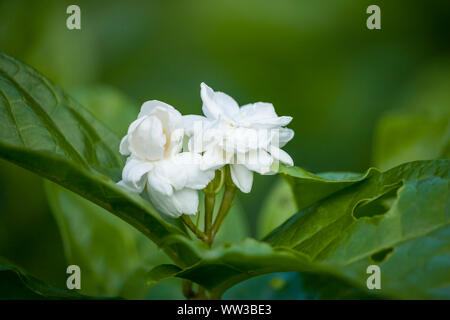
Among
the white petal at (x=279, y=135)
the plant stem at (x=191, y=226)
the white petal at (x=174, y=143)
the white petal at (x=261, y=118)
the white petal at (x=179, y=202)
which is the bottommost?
the plant stem at (x=191, y=226)

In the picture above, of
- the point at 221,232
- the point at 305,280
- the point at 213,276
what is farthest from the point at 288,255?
the point at 221,232

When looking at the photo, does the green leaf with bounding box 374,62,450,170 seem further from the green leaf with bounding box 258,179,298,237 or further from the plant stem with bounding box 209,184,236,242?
the plant stem with bounding box 209,184,236,242

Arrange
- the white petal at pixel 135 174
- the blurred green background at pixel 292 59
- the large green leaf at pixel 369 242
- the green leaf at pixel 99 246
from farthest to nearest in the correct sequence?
the blurred green background at pixel 292 59, the green leaf at pixel 99 246, the white petal at pixel 135 174, the large green leaf at pixel 369 242

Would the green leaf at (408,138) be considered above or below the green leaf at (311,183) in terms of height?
above

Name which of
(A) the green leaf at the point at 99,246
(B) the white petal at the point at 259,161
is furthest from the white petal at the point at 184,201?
(A) the green leaf at the point at 99,246

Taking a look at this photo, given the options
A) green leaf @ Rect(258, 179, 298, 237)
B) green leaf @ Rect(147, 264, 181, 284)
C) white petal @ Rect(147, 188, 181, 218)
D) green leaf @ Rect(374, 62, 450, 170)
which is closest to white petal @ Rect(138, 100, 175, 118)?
white petal @ Rect(147, 188, 181, 218)

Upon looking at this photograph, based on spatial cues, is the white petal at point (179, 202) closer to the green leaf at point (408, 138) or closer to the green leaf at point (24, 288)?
the green leaf at point (24, 288)

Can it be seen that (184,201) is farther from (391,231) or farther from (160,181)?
(391,231)

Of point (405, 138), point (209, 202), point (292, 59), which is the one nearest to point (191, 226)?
point (209, 202)
